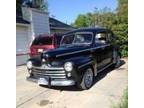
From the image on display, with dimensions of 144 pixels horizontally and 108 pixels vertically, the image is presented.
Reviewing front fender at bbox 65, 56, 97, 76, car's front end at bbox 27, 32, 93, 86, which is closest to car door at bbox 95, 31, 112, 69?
car's front end at bbox 27, 32, 93, 86

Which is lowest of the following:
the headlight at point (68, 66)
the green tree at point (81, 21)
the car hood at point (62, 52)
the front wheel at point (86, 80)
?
the front wheel at point (86, 80)

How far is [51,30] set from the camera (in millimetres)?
19609

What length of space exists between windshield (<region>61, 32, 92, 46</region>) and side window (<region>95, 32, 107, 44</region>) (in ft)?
1.14

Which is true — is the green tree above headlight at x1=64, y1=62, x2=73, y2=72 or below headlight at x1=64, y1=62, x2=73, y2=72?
above

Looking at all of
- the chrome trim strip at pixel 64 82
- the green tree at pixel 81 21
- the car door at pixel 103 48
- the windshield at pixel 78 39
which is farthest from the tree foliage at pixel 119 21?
the chrome trim strip at pixel 64 82

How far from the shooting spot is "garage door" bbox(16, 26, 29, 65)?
14.6 meters

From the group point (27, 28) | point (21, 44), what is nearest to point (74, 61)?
point (21, 44)

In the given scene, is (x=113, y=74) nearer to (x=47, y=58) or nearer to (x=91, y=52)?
(x=91, y=52)

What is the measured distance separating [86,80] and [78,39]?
1.88 metres

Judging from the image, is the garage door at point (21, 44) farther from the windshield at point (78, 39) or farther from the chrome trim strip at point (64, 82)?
the chrome trim strip at point (64, 82)

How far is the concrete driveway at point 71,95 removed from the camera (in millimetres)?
5918

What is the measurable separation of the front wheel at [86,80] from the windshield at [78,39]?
1299mm

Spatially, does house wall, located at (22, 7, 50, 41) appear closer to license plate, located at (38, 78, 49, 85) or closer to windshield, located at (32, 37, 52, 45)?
windshield, located at (32, 37, 52, 45)

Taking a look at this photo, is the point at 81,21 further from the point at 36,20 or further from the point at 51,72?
the point at 51,72
